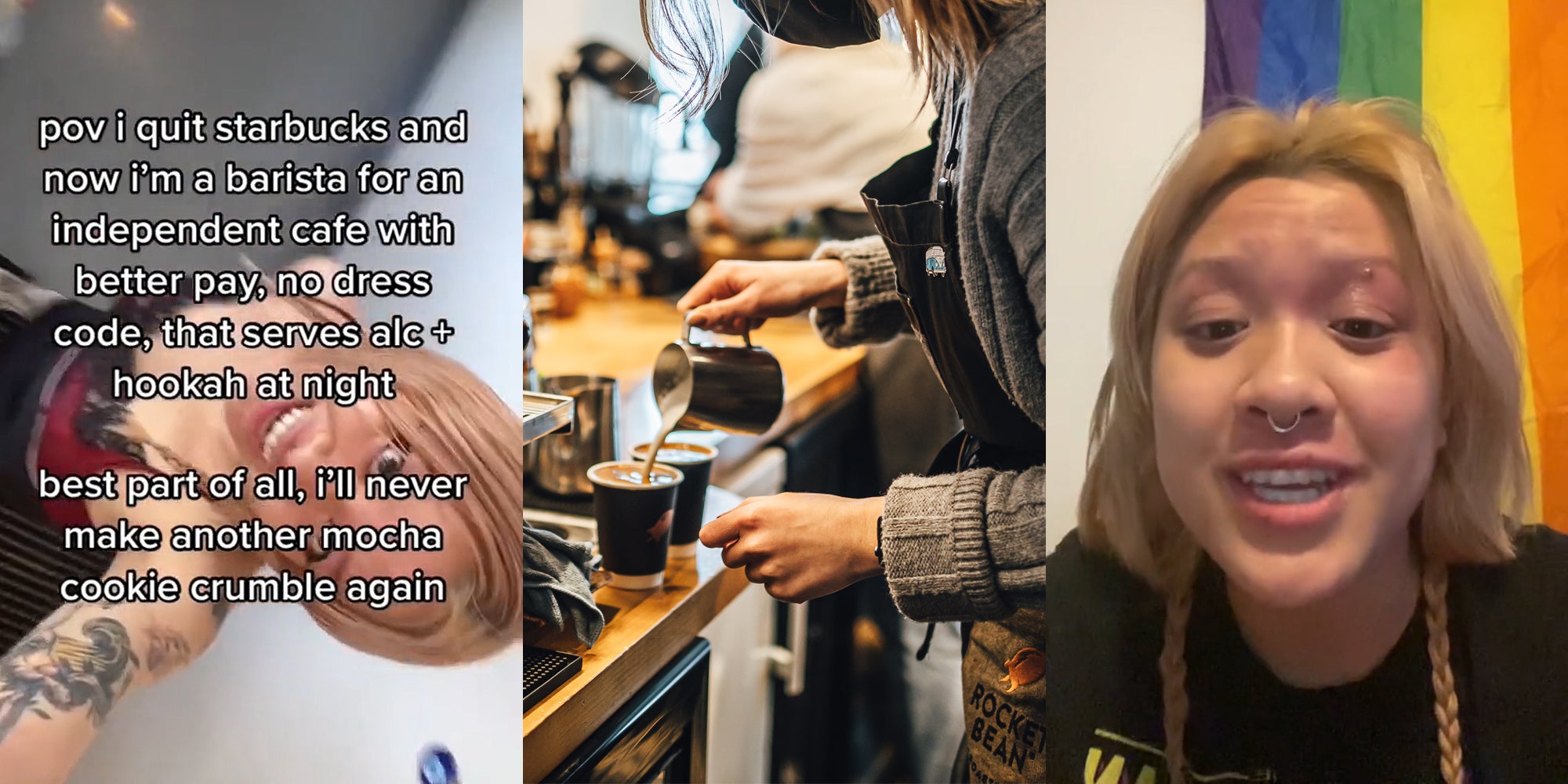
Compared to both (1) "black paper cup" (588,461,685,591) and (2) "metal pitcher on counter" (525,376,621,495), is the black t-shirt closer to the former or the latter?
(1) "black paper cup" (588,461,685,591)

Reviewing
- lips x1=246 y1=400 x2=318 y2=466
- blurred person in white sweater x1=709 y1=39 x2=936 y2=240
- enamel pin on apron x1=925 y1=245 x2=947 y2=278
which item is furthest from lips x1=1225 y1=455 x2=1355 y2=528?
lips x1=246 y1=400 x2=318 y2=466

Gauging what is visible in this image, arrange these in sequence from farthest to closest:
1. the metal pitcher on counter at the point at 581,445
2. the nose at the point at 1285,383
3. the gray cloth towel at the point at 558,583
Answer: the metal pitcher on counter at the point at 581,445, the gray cloth towel at the point at 558,583, the nose at the point at 1285,383

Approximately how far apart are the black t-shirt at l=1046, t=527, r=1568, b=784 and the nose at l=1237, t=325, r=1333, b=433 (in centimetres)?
21

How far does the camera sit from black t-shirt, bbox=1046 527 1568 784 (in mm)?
1121

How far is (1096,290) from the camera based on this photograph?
117 centimetres

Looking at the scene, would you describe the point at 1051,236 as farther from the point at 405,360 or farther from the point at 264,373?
the point at 264,373

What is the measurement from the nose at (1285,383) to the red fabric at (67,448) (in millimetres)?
1312

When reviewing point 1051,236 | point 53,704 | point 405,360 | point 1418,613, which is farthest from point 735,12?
point 53,704

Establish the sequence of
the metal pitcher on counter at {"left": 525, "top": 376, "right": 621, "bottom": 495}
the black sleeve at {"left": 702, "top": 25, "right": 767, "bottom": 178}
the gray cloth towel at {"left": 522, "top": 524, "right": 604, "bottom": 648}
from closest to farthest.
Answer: the gray cloth towel at {"left": 522, "top": 524, "right": 604, "bottom": 648}, the black sleeve at {"left": 702, "top": 25, "right": 767, "bottom": 178}, the metal pitcher on counter at {"left": 525, "top": 376, "right": 621, "bottom": 495}

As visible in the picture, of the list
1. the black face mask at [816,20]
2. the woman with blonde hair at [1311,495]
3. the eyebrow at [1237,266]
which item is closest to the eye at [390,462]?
the black face mask at [816,20]

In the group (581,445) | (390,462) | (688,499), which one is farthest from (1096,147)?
(390,462)

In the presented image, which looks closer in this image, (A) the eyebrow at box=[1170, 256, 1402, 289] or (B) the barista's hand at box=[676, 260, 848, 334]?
(A) the eyebrow at box=[1170, 256, 1402, 289]

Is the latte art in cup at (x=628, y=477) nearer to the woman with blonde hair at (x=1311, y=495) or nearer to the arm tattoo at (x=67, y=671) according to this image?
the woman with blonde hair at (x=1311, y=495)

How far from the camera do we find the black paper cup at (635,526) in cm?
123
